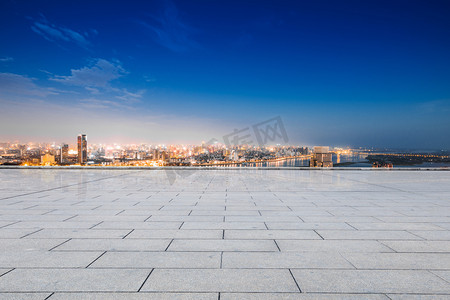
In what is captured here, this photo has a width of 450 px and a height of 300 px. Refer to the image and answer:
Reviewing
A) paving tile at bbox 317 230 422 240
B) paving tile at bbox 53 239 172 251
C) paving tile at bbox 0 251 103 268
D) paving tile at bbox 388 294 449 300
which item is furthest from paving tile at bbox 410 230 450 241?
paving tile at bbox 0 251 103 268

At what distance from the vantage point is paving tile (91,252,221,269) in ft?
13.0

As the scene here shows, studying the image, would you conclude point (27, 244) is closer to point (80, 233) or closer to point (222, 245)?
point (80, 233)

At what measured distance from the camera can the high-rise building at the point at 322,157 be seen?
2250 centimetres

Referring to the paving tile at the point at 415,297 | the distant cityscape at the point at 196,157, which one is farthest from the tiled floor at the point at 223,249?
the distant cityscape at the point at 196,157

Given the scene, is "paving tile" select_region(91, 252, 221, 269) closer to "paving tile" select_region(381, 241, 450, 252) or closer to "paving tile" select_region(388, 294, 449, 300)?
"paving tile" select_region(388, 294, 449, 300)

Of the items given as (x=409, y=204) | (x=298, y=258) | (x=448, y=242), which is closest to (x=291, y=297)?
(x=298, y=258)

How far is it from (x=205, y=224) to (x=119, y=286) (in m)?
2.84

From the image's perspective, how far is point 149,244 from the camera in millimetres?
4809

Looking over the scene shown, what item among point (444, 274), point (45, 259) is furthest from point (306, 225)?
point (45, 259)

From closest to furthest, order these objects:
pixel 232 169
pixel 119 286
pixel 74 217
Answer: pixel 119 286, pixel 74 217, pixel 232 169

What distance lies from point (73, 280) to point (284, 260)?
3006 millimetres

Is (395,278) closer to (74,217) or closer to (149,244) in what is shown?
(149,244)

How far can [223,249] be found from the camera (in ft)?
15.1

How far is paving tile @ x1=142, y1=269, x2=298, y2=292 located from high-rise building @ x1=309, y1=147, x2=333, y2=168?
20.3m
